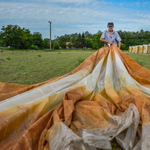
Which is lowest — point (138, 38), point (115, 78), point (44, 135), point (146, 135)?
point (44, 135)

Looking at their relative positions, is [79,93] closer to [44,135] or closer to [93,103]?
[93,103]

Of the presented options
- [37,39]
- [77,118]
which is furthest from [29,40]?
[77,118]

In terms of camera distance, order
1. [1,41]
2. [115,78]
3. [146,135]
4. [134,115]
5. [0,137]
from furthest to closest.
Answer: [1,41], [115,78], [134,115], [0,137], [146,135]

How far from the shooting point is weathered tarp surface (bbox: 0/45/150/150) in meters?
1.72

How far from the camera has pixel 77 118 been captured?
2287 mm

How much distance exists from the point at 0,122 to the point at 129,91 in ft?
6.71

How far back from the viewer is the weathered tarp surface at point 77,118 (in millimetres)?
1722

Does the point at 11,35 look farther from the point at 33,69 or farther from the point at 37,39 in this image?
the point at 33,69

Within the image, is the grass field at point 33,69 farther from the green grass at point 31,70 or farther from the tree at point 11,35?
the tree at point 11,35

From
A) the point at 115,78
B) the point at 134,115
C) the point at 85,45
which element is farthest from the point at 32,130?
the point at 85,45

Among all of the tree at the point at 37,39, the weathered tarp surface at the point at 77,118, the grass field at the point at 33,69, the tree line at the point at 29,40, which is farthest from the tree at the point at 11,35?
the weathered tarp surface at the point at 77,118

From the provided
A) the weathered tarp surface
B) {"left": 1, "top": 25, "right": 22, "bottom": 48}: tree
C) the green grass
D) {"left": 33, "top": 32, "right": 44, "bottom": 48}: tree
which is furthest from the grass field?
{"left": 33, "top": 32, "right": 44, "bottom": 48}: tree

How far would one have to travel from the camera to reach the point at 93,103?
2537 mm

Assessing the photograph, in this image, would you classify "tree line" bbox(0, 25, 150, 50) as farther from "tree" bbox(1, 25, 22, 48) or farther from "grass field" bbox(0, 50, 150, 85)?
"grass field" bbox(0, 50, 150, 85)
